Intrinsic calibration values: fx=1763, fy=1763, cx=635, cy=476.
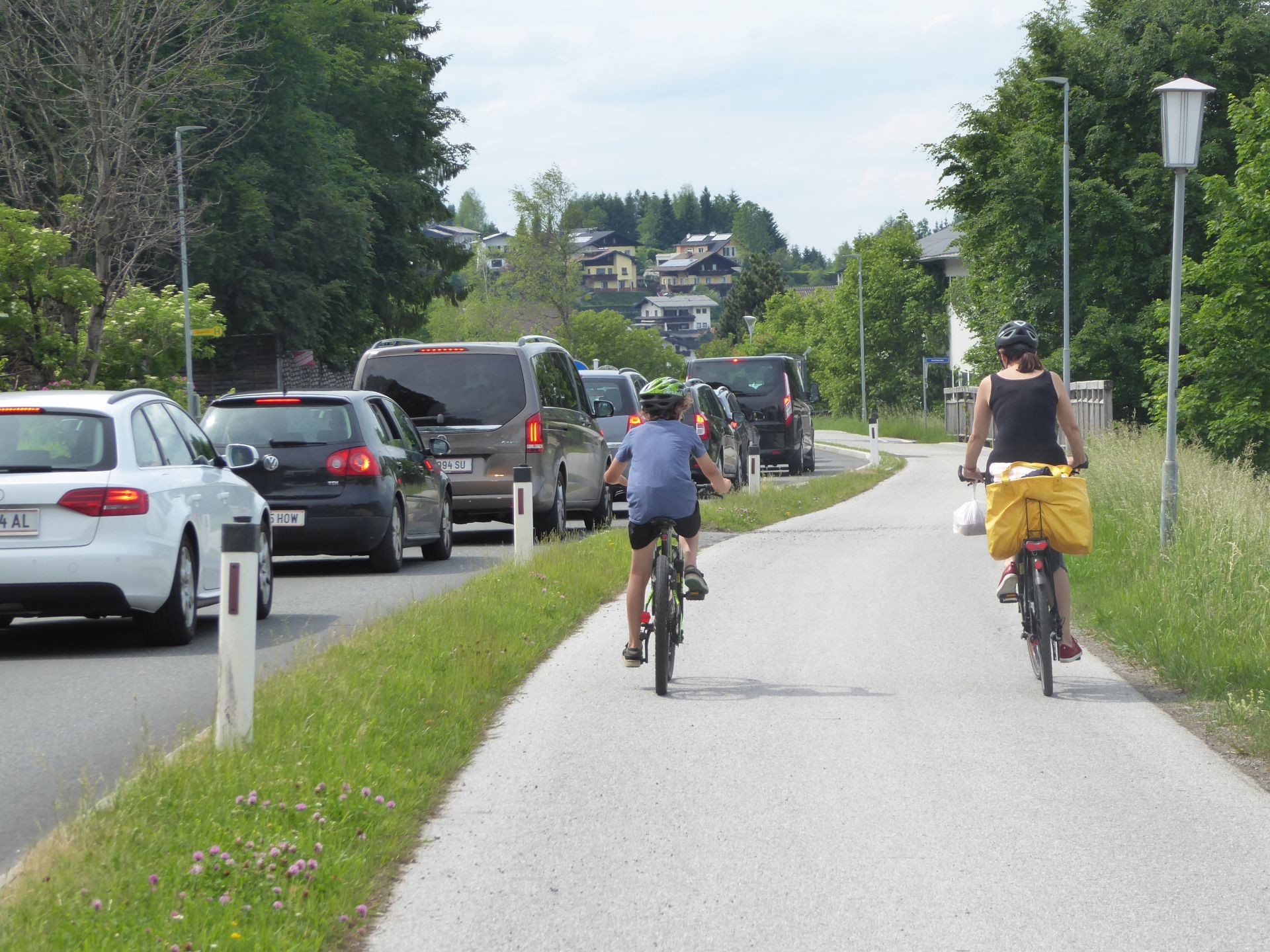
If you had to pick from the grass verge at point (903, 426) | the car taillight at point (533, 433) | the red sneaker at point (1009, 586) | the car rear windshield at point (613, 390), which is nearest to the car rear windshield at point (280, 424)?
the car taillight at point (533, 433)

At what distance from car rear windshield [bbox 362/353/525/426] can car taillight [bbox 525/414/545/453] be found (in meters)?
0.16

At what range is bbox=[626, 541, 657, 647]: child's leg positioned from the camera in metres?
9.02

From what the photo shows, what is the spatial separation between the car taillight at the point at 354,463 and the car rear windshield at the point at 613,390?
32.6ft

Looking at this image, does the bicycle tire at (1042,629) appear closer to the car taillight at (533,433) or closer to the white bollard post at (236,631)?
A: the white bollard post at (236,631)

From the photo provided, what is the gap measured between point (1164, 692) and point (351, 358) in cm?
4911

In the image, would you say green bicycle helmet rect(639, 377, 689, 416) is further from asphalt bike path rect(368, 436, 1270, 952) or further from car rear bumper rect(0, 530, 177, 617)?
car rear bumper rect(0, 530, 177, 617)

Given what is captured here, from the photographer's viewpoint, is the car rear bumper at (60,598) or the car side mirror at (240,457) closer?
the car rear bumper at (60,598)

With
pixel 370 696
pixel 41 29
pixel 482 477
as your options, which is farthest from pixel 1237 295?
pixel 370 696

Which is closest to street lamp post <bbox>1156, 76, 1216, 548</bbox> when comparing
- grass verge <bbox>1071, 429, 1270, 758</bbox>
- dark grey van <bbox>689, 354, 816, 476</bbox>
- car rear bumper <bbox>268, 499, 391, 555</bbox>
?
grass verge <bbox>1071, 429, 1270, 758</bbox>

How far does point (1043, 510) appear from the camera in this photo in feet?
28.2

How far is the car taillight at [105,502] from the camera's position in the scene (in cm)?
988

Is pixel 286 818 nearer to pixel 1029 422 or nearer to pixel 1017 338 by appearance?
pixel 1029 422

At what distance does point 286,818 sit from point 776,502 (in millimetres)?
18236

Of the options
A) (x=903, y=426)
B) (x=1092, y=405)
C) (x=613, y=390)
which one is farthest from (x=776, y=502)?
(x=903, y=426)
